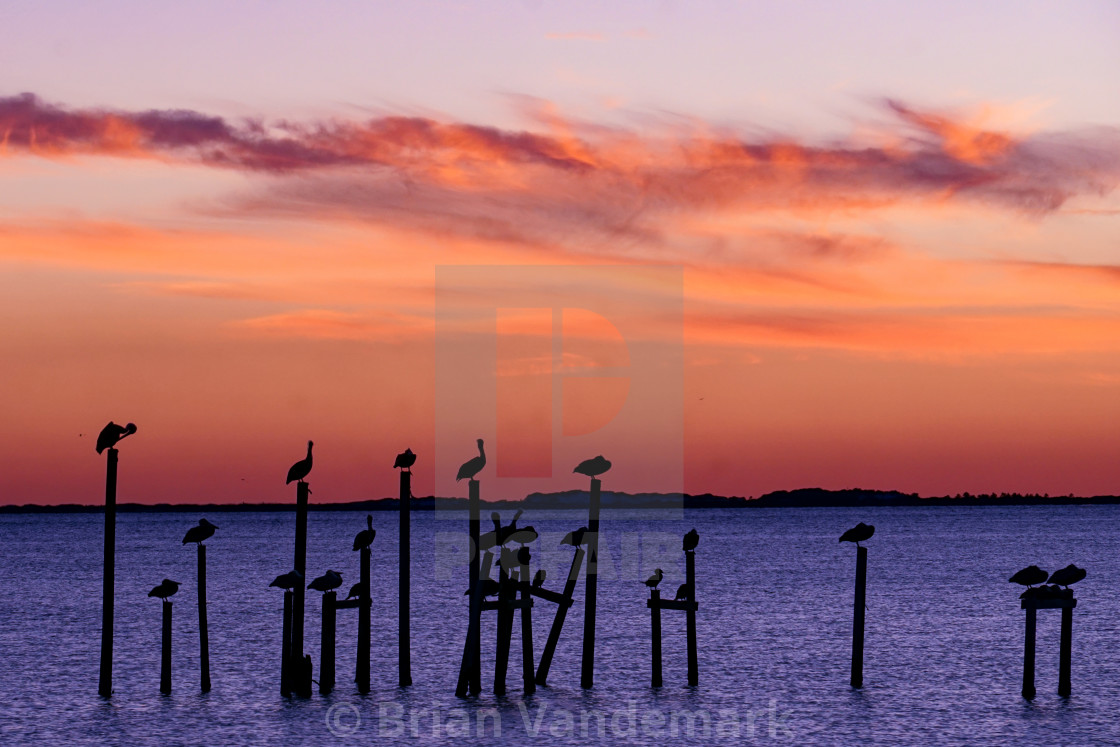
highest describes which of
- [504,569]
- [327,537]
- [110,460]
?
[110,460]

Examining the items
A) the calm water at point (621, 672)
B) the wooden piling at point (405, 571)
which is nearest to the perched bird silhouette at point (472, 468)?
the wooden piling at point (405, 571)

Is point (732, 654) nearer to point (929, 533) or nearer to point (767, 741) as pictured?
point (767, 741)

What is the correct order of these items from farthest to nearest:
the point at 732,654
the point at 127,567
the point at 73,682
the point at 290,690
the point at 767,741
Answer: the point at 127,567 < the point at 732,654 < the point at 73,682 < the point at 290,690 < the point at 767,741

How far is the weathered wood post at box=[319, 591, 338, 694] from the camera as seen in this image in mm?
28172

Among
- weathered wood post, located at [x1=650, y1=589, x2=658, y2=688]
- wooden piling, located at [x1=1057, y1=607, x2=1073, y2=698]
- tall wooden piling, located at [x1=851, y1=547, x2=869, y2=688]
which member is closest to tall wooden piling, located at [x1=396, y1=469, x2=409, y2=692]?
weathered wood post, located at [x1=650, y1=589, x2=658, y2=688]

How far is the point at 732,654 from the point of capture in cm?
4153

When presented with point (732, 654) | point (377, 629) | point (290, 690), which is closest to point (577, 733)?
point (290, 690)

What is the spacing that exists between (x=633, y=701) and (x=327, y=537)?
5720 inches

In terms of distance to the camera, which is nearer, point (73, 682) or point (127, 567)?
point (73, 682)

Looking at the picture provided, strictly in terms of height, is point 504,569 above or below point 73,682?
above
